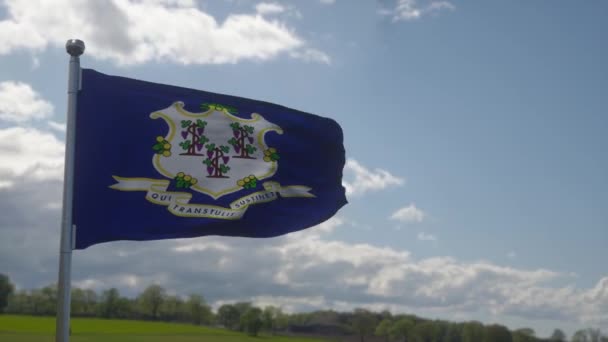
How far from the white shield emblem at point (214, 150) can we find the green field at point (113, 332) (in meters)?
107

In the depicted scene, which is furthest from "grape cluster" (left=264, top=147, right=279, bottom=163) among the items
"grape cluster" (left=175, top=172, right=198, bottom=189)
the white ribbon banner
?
"grape cluster" (left=175, top=172, right=198, bottom=189)

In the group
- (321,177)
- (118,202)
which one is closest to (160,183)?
(118,202)

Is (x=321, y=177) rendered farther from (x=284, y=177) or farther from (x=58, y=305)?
(x=58, y=305)

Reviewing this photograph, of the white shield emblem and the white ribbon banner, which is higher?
the white shield emblem

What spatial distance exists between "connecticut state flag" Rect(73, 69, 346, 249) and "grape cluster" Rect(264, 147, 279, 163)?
2 cm

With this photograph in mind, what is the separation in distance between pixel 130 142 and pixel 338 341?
530 feet

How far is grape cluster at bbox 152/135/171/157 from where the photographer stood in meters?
14.4

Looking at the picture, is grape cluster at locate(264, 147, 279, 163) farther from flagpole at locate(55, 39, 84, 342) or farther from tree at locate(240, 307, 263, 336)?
tree at locate(240, 307, 263, 336)

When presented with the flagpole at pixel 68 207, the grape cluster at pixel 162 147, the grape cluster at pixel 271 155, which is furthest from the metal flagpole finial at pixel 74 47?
the grape cluster at pixel 271 155

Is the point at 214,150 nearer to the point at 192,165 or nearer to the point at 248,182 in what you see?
the point at 192,165

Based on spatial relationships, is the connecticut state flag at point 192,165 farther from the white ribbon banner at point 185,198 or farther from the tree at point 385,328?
the tree at point 385,328

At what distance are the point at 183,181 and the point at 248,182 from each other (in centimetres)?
147

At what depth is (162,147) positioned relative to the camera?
47.3 ft

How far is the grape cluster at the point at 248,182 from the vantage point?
50.3 ft
